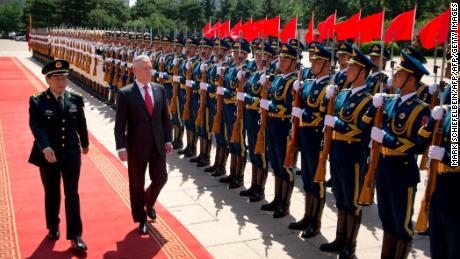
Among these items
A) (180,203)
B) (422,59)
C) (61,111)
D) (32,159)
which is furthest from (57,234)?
(422,59)

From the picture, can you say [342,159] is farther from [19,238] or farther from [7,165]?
[7,165]

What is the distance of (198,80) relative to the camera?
28.9 ft

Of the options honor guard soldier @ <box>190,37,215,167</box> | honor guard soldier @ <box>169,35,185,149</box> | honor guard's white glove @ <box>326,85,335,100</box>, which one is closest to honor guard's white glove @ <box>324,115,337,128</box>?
honor guard's white glove @ <box>326,85,335,100</box>

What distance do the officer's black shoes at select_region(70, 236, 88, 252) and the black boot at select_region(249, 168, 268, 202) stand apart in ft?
8.15

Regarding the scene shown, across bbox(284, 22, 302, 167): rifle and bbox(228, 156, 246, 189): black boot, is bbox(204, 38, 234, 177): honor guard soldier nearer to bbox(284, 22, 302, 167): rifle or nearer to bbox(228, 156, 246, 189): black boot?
bbox(228, 156, 246, 189): black boot

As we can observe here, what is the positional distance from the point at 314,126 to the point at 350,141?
711 mm

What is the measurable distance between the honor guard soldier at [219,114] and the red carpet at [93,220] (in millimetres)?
1502

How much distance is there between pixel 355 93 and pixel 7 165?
19.9ft

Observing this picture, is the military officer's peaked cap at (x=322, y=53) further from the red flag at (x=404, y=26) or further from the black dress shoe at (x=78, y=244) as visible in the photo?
the black dress shoe at (x=78, y=244)

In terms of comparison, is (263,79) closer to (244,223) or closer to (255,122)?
(255,122)

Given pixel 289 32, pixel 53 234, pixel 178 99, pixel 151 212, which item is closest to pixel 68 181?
pixel 53 234

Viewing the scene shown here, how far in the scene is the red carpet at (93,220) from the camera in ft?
17.0

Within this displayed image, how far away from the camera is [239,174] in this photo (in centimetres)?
748

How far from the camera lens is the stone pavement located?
5332mm
